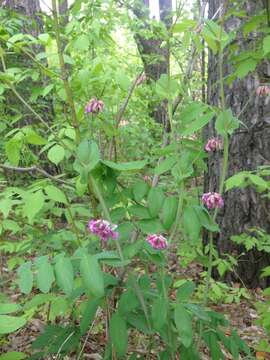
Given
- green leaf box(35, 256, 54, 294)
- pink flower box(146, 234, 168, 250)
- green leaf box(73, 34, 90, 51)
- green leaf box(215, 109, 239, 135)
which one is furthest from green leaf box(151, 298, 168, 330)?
green leaf box(73, 34, 90, 51)

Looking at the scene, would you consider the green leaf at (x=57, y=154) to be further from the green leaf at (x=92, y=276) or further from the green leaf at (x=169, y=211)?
the green leaf at (x=92, y=276)

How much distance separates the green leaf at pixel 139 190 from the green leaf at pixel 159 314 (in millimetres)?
351

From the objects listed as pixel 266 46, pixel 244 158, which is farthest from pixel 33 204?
Answer: pixel 244 158

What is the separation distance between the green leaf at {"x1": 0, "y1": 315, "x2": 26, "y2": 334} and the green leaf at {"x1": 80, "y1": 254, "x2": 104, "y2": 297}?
196 mm

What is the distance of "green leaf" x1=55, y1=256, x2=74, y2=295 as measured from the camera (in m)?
1.12

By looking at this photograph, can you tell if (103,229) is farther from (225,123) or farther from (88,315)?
(225,123)

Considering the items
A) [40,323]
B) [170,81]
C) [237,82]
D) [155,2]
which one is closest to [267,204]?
[237,82]

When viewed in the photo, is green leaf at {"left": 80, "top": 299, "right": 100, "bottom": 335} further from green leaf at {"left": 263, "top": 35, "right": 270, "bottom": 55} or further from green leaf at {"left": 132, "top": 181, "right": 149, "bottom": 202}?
green leaf at {"left": 263, "top": 35, "right": 270, "bottom": 55}

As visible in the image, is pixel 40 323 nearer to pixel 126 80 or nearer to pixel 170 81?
pixel 126 80

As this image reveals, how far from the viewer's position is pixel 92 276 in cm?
113

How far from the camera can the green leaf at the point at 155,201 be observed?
142cm

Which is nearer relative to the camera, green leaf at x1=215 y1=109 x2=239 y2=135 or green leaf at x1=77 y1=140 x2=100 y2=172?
green leaf at x1=77 y1=140 x2=100 y2=172

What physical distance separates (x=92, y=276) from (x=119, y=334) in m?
0.41

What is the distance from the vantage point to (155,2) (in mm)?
14812
